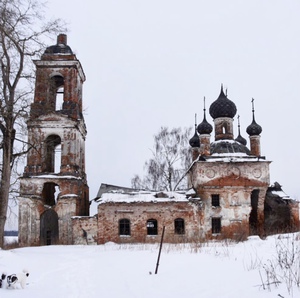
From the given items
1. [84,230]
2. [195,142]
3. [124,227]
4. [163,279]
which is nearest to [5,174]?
[163,279]

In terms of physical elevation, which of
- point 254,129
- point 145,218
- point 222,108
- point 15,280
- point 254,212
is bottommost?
point 15,280

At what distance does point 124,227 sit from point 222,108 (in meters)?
9.78

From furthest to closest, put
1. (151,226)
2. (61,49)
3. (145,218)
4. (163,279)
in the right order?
1. (61,49)
2. (151,226)
3. (145,218)
4. (163,279)

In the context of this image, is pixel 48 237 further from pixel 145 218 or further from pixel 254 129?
pixel 254 129

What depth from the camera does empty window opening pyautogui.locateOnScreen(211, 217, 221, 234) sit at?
24.8m

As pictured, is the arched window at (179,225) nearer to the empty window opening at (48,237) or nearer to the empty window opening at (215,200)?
the empty window opening at (215,200)

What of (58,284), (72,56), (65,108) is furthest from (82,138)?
(58,284)

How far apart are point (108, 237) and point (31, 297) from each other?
17.5m

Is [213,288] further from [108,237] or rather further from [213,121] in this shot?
[213,121]

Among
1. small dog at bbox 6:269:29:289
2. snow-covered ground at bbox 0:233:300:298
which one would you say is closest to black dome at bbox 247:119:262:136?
snow-covered ground at bbox 0:233:300:298

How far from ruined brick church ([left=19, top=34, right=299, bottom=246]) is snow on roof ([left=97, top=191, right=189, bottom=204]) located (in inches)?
2.3

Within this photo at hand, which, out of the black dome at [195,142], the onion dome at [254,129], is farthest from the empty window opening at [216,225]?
the black dome at [195,142]

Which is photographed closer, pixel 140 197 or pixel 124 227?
pixel 124 227

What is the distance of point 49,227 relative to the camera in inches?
1026
